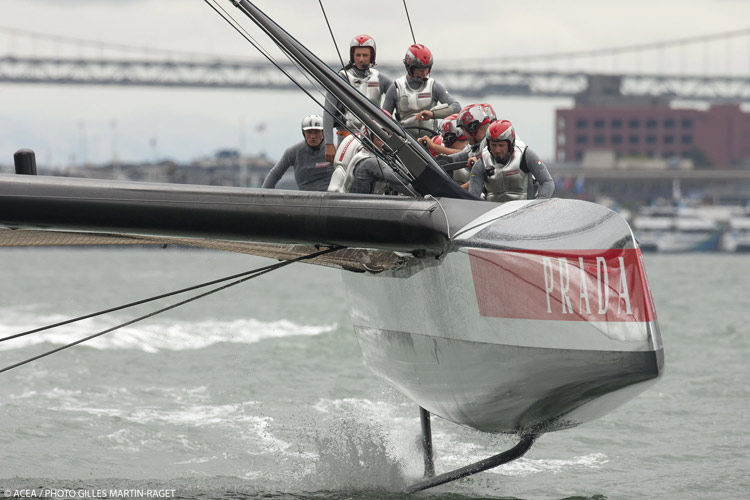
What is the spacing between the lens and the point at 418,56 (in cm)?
830

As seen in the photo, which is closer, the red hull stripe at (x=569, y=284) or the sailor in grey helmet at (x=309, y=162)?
the red hull stripe at (x=569, y=284)

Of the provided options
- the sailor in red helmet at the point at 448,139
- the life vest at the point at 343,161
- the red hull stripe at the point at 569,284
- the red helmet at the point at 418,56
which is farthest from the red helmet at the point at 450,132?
the red hull stripe at the point at 569,284

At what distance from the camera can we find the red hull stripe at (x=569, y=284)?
223 inches

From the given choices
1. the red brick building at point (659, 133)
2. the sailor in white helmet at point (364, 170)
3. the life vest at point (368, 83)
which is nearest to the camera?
the sailor in white helmet at point (364, 170)

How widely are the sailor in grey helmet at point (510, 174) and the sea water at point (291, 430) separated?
1960mm

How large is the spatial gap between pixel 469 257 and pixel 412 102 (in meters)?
2.75

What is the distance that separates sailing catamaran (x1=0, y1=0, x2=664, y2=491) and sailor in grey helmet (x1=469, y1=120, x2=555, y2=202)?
81 cm

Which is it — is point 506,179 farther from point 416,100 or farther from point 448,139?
point 416,100

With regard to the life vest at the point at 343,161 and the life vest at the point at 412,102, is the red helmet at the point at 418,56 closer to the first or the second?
the life vest at the point at 412,102

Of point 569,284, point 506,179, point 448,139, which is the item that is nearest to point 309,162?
point 448,139

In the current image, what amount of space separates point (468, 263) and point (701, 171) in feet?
350

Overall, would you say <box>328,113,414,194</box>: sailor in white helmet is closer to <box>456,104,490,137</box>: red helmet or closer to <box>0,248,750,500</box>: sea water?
<box>456,104,490,137</box>: red helmet

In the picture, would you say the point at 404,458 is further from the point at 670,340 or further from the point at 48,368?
the point at 670,340

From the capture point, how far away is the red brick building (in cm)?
12138
